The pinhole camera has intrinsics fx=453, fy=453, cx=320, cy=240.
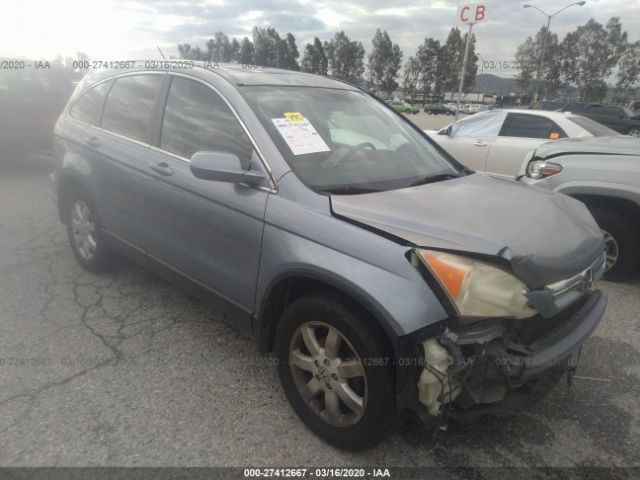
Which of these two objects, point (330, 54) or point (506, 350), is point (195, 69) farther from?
point (330, 54)

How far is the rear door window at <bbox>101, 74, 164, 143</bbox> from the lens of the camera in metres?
3.23

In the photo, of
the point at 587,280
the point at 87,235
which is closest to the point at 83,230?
the point at 87,235

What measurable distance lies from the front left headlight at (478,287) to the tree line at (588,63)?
59.4 m

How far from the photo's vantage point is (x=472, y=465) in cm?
216

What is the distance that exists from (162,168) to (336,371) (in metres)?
1.77

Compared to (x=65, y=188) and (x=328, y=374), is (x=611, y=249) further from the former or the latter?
(x=65, y=188)

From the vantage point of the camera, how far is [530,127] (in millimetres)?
6625

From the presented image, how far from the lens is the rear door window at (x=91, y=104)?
3.79 m

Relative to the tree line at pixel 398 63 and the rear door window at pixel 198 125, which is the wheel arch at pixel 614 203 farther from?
the tree line at pixel 398 63

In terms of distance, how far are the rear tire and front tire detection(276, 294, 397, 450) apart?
3.19m

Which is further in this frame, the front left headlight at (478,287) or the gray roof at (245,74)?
the gray roof at (245,74)

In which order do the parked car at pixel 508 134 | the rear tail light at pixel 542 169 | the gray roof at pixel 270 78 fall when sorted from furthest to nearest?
the parked car at pixel 508 134 → the rear tail light at pixel 542 169 → the gray roof at pixel 270 78

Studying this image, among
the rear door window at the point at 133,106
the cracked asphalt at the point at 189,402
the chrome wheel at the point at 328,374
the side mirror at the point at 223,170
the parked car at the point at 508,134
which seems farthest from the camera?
the parked car at the point at 508,134

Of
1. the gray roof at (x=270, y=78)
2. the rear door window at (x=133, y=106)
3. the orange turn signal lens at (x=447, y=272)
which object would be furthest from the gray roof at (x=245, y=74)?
the orange turn signal lens at (x=447, y=272)
